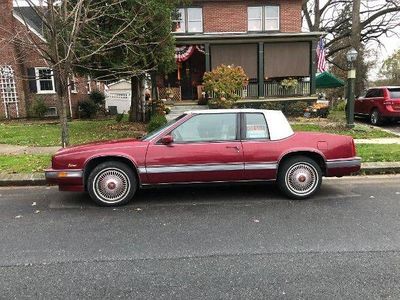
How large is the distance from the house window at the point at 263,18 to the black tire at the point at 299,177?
18.2m

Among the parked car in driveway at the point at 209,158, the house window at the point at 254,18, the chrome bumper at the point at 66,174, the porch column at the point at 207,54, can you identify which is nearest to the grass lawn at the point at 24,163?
the chrome bumper at the point at 66,174

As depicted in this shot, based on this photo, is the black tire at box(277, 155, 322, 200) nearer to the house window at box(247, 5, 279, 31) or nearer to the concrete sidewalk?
the concrete sidewalk

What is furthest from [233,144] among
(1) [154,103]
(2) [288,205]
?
(1) [154,103]

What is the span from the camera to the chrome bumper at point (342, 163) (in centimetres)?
643

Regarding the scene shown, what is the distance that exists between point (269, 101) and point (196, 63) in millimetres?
6158

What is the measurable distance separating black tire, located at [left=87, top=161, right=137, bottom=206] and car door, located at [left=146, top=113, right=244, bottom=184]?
0.35 metres

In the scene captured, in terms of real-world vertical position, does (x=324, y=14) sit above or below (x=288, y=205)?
above

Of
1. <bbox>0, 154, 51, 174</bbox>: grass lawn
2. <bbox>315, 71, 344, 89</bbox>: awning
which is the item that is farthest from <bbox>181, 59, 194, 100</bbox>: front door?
<bbox>0, 154, 51, 174</bbox>: grass lawn

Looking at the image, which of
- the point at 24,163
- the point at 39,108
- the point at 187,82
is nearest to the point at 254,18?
the point at 187,82

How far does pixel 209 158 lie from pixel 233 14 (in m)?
18.4

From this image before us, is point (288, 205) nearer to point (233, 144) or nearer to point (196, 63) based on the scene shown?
point (233, 144)

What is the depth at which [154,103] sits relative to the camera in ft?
62.9

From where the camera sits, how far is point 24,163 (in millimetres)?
9086

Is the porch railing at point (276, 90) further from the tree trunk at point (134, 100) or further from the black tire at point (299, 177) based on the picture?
the black tire at point (299, 177)
